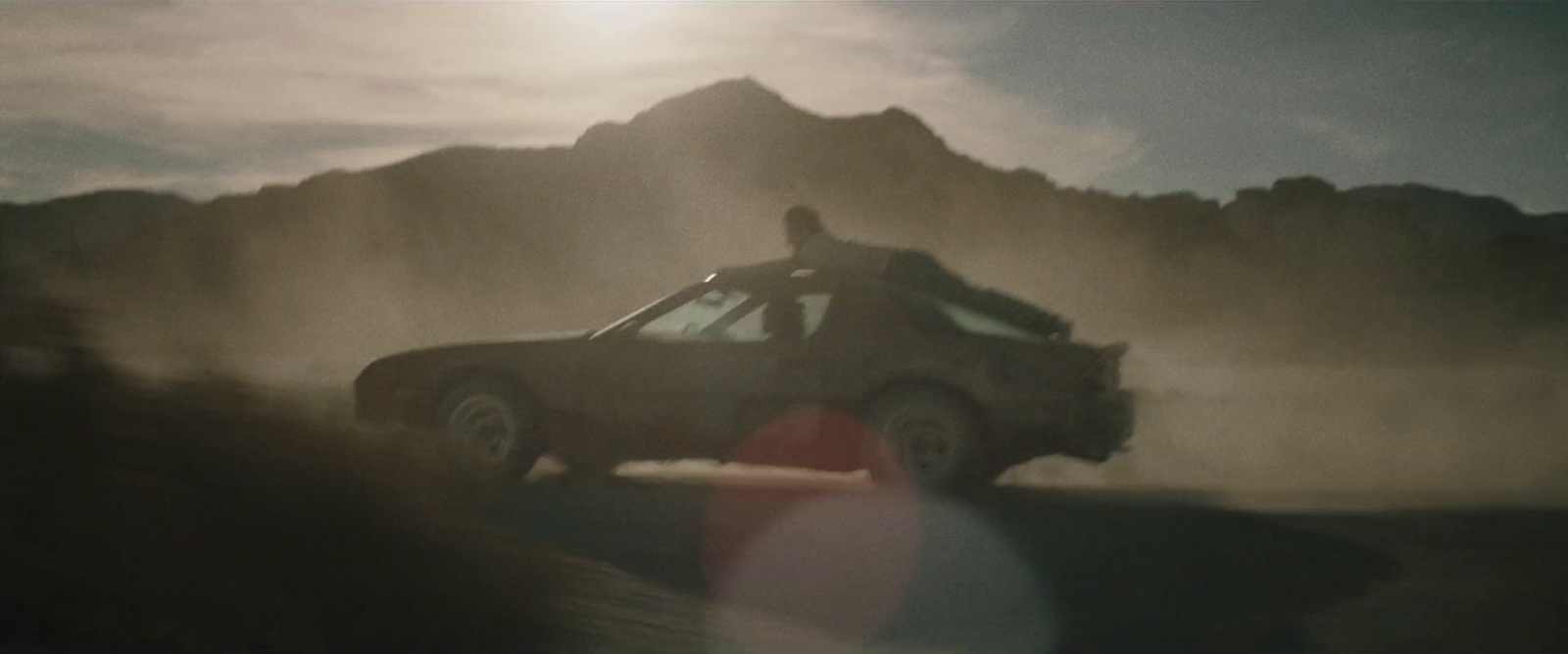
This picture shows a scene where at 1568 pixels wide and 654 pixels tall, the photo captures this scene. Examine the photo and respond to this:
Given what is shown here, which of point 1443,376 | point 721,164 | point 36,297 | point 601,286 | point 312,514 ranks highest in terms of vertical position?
point 721,164

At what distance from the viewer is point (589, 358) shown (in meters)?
13.5

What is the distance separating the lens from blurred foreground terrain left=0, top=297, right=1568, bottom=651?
6.82 meters

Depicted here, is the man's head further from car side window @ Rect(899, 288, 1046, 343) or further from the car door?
car side window @ Rect(899, 288, 1046, 343)

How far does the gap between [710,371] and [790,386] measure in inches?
19.4

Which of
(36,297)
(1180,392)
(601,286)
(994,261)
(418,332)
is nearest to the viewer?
(36,297)

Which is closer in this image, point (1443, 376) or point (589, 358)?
point (589, 358)

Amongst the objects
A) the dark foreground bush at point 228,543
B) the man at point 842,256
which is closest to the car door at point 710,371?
the man at point 842,256

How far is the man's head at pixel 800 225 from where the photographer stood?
14.5m

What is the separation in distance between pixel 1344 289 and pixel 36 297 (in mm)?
85359

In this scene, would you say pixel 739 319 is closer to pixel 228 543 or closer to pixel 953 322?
pixel 953 322

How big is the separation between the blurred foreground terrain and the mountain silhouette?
63.2 m

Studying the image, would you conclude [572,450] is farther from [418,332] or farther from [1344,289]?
[1344,289]

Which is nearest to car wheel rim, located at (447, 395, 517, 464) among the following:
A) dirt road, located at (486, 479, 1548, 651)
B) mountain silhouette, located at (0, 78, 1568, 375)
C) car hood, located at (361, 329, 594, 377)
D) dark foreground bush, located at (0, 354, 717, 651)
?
car hood, located at (361, 329, 594, 377)

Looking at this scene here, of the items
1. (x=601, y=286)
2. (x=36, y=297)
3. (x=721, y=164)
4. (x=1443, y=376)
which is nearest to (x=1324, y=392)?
(x=1443, y=376)
